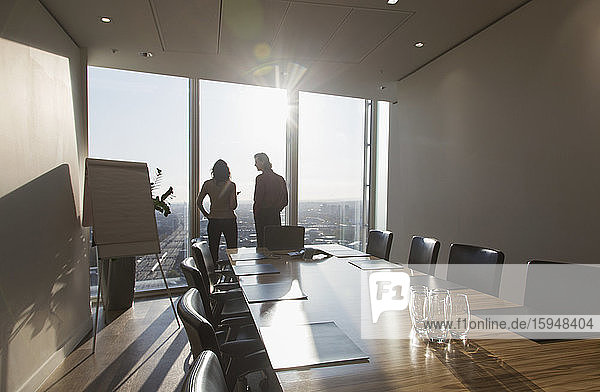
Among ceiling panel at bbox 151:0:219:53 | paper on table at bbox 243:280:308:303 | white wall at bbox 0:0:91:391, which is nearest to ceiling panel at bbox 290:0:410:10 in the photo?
ceiling panel at bbox 151:0:219:53

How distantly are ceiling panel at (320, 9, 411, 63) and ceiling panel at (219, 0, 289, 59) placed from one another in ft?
2.12

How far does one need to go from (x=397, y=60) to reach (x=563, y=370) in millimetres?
4399

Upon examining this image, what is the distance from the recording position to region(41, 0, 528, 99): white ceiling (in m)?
3.63

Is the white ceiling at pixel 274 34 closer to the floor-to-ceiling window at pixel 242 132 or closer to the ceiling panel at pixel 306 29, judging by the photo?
the ceiling panel at pixel 306 29

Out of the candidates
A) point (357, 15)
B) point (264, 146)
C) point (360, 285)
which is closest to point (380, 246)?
point (360, 285)

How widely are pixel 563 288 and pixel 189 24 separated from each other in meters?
3.66

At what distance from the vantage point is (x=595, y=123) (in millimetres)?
3012

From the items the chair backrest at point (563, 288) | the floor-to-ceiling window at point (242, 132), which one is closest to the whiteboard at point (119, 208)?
the floor-to-ceiling window at point (242, 132)

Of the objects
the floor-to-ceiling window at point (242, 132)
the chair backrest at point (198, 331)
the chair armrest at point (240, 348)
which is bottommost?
the chair armrest at point (240, 348)

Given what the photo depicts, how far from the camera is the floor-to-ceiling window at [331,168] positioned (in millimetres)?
7160

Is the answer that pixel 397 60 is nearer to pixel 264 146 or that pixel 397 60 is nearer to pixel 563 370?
pixel 264 146

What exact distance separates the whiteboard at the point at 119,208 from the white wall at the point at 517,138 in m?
3.29

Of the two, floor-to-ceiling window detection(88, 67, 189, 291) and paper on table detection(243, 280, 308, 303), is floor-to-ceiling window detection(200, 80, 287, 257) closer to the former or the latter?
floor-to-ceiling window detection(88, 67, 189, 291)

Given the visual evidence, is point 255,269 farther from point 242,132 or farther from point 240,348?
point 242,132
